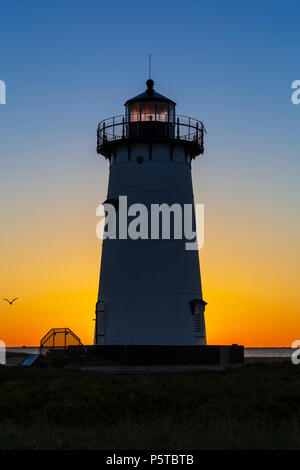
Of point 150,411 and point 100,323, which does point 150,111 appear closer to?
point 100,323

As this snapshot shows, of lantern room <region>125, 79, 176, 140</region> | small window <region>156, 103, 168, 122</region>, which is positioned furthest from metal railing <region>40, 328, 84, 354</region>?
small window <region>156, 103, 168, 122</region>

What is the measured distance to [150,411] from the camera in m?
→ 21.6

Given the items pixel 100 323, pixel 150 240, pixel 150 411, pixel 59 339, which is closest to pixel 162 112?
Result: pixel 150 240

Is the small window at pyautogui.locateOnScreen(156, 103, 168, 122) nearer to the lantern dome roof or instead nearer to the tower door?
the lantern dome roof

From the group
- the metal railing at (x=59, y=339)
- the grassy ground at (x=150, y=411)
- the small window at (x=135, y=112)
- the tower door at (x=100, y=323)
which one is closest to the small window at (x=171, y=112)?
the small window at (x=135, y=112)

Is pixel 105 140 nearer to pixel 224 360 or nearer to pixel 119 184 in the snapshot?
pixel 119 184

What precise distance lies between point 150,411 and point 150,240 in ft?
55.0

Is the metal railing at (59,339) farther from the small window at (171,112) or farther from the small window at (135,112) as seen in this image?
the small window at (171,112)

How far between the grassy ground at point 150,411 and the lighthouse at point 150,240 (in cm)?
714

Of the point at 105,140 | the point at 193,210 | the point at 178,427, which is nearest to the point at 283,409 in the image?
the point at 178,427

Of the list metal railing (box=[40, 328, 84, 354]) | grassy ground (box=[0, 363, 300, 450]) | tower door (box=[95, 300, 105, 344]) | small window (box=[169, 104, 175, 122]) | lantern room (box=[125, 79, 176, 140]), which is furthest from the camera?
small window (box=[169, 104, 175, 122])

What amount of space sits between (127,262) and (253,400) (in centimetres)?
1652

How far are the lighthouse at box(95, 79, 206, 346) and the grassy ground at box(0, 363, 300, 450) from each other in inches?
281

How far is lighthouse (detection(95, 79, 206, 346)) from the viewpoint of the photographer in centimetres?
3706
